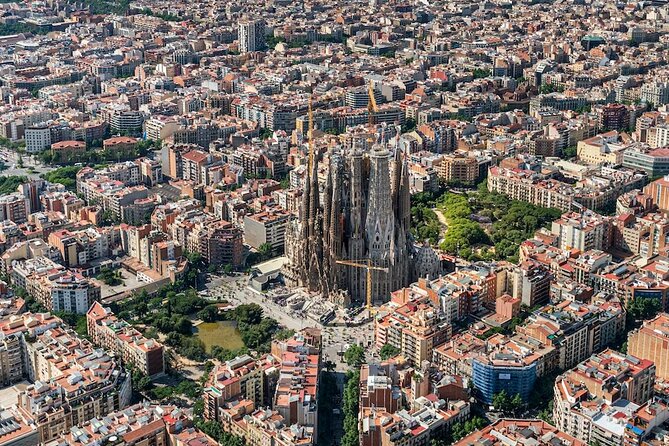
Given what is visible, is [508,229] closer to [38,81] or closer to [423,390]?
[423,390]

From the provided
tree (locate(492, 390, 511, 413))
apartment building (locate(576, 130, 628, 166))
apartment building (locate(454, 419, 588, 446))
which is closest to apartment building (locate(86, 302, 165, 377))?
apartment building (locate(454, 419, 588, 446))

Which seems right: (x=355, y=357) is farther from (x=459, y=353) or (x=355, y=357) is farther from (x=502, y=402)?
(x=502, y=402)

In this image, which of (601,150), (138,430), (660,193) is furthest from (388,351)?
(601,150)

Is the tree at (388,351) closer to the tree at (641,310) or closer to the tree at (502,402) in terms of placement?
the tree at (502,402)

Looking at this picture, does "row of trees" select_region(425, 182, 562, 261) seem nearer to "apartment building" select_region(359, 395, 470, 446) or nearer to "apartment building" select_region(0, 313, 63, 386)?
"apartment building" select_region(359, 395, 470, 446)

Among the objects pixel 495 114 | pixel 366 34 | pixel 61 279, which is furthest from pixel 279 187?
pixel 366 34
